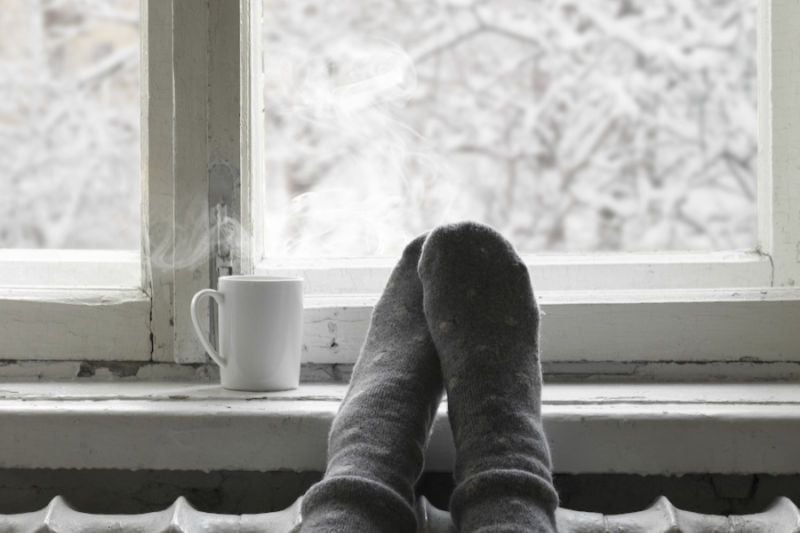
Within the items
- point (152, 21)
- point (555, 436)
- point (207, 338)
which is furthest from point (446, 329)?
point (152, 21)

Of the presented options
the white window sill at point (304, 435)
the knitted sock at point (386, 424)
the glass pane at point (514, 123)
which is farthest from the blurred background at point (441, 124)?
the white window sill at point (304, 435)

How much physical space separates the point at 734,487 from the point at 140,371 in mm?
651

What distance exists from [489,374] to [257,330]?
0.24 m

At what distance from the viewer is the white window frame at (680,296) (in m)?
1.06

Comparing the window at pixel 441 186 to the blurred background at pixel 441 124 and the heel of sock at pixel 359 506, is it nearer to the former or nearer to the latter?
the blurred background at pixel 441 124

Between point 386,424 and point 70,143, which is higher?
point 70,143

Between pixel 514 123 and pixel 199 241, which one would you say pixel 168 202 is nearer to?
pixel 199 241

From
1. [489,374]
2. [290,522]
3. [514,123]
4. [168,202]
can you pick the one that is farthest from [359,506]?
[514,123]

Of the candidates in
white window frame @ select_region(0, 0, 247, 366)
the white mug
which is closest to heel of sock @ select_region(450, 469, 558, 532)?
the white mug

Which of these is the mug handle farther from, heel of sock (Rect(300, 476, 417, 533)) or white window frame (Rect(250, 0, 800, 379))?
heel of sock (Rect(300, 476, 417, 533))

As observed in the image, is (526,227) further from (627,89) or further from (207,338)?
(207,338)

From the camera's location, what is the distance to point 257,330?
964 mm

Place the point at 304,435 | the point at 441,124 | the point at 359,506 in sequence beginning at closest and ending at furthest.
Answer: the point at 359,506
the point at 304,435
the point at 441,124

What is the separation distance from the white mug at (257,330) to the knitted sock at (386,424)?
0.26 feet
